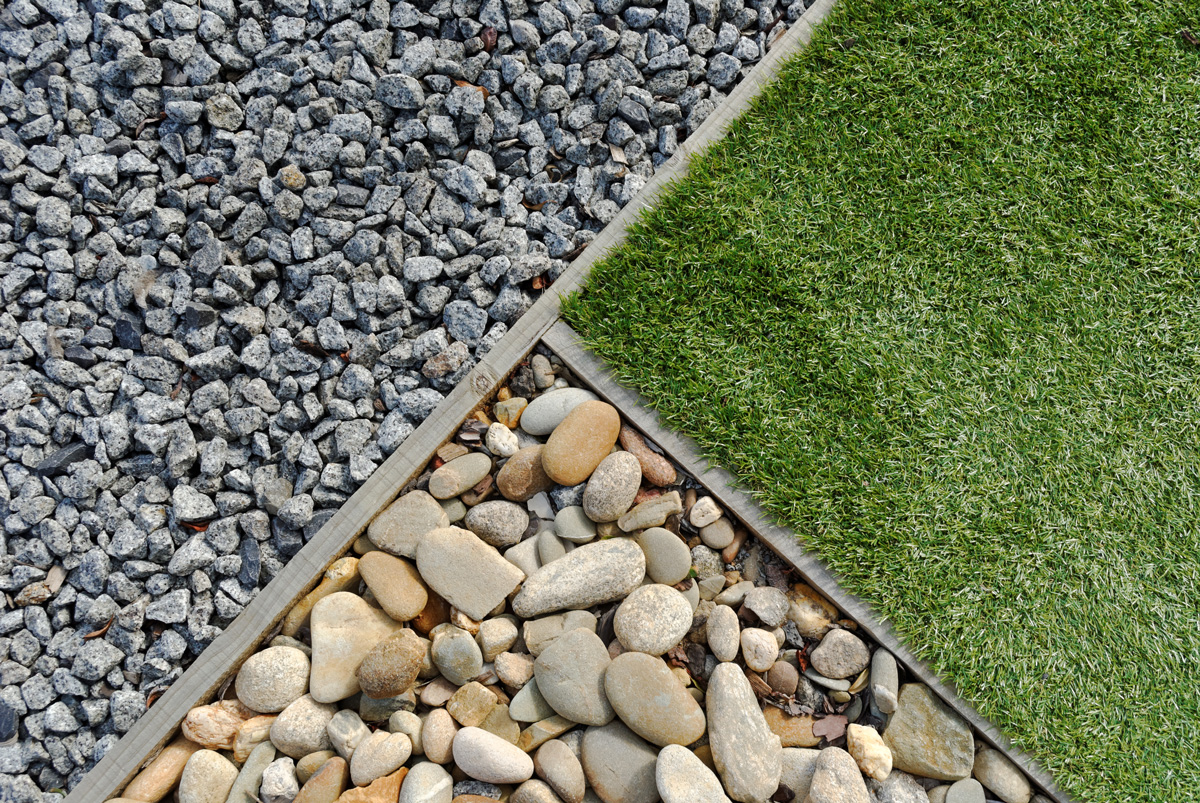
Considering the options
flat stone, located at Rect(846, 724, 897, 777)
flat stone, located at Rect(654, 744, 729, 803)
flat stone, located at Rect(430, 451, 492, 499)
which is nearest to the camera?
flat stone, located at Rect(654, 744, 729, 803)

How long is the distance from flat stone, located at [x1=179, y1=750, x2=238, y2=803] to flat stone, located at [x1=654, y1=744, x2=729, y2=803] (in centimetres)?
128

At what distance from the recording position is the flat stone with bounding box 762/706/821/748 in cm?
217

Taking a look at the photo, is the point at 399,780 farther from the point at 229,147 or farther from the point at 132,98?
the point at 132,98

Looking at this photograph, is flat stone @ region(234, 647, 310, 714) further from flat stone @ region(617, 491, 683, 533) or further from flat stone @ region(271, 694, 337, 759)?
flat stone @ region(617, 491, 683, 533)

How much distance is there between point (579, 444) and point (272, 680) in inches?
46.2

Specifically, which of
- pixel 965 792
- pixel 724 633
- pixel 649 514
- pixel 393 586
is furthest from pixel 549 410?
pixel 965 792

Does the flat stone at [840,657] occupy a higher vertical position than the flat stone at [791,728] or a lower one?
higher

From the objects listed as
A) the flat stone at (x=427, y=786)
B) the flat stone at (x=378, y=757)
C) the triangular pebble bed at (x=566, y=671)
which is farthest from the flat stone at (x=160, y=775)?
the flat stone at (x=427, y=786)

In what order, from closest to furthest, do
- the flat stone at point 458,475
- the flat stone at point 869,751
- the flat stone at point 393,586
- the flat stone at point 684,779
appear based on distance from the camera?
1. the flat stone at point 684,779
2. the flat stone at point 869,751
3. the flat stone at point 393,586
4. the flat stone at point 458,475

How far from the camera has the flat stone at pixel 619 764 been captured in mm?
A: 2051

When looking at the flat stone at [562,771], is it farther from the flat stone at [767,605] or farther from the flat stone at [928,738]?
the flat stone at [928,738]

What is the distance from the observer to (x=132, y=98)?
2611mm

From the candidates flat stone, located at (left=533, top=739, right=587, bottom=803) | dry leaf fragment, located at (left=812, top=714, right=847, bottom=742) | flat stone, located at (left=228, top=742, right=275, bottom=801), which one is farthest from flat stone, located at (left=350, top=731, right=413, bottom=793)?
dry leaf fragment, located at (left=812, top=714, right=847, bottom=742)

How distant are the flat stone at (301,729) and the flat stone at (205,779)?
6.3 inches
